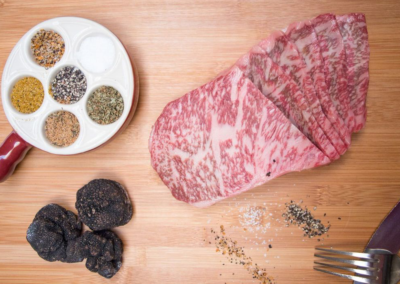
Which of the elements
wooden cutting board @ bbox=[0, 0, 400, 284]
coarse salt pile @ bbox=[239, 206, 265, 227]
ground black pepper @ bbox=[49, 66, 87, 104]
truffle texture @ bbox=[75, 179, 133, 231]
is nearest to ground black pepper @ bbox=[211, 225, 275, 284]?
wooden cutting board @ bbox=[0, 0, 400, 284]

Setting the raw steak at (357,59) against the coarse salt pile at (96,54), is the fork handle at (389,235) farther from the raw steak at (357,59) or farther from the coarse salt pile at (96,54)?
the coarse salt pile at (96,54)

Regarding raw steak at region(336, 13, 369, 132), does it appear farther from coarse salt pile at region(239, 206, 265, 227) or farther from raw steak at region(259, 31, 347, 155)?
coarse salt pile at region(239, 206, 265, 227)

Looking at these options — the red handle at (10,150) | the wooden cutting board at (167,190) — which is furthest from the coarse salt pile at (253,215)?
the red handle at (10,150)

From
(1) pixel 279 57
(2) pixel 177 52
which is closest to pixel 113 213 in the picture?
(2) pixel 177 52

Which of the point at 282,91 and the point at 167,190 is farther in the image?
the point at 167,190

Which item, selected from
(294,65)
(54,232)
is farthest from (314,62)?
(54,232)

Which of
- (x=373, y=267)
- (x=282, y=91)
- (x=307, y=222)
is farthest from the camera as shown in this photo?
(x=307, y=222)

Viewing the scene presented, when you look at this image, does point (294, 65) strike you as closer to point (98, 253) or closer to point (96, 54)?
point (96, 54)

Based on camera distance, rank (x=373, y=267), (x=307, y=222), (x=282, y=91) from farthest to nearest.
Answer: (x=307, y=222) < (x=373, y=267) < (x=282, y=91)
